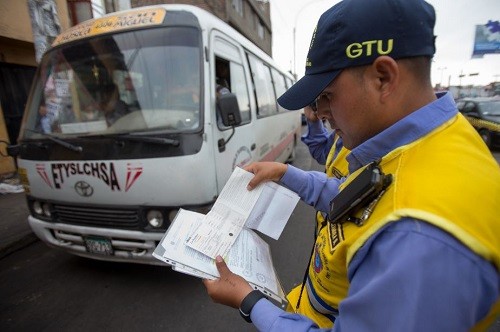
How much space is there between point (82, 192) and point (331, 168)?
2173 mm

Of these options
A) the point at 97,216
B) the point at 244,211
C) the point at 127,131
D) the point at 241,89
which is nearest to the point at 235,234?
the point at 244,211

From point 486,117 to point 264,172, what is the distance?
11749 millimetres

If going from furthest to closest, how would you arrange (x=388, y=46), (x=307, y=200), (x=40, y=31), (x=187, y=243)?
(x=40, y=31) < (x=307, y=200) < (x=187, y=243) < (x=388, y=46)

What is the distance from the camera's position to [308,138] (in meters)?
2.66

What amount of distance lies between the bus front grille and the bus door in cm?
80

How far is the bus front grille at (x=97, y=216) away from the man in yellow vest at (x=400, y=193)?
1.79m

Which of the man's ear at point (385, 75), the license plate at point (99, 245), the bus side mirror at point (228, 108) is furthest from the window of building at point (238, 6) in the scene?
the man's ear at point (385, 75)

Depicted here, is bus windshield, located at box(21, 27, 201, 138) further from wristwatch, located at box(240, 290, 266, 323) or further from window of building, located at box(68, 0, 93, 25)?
window of building, located at box(68, 0, 93, 25)

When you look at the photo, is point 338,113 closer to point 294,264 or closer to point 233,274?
point 233,274

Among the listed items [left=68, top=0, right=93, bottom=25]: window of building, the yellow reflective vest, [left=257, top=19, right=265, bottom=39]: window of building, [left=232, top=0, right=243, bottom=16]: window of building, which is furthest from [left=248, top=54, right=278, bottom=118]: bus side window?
[left=257, top=19, right=265, bottom=39]: window of building

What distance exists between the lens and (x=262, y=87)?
4.84 metres

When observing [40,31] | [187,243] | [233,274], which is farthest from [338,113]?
[40,31]

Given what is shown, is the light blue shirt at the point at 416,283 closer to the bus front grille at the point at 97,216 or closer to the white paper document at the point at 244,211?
the white paper document at the point at 244,211

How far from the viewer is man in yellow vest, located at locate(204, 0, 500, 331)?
0.57 metres
